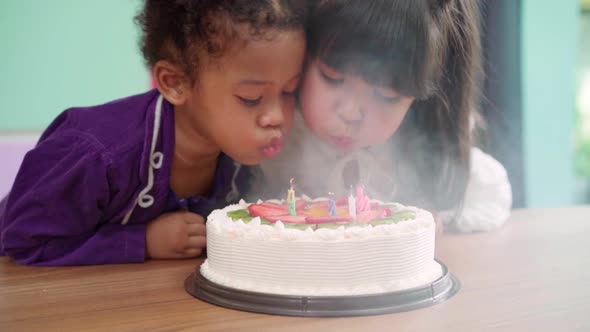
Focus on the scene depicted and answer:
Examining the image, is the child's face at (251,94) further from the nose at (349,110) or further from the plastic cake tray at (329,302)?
the plastic cake tray at (329,302)

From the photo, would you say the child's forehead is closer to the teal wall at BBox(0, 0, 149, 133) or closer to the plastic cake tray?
the plastic cake tray

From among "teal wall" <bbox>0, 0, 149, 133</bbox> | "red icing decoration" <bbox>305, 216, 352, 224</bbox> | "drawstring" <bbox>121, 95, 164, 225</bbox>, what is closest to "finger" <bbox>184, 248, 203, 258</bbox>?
"drawstring" <bbox>121, 95, 164, 225</bbox>

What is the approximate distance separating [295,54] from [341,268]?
0.39 meters

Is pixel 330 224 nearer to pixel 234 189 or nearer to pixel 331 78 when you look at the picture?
pixel 331 78

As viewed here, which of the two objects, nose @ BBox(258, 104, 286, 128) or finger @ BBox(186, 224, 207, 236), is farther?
finger @ BBox(186, 224, 207, 236)

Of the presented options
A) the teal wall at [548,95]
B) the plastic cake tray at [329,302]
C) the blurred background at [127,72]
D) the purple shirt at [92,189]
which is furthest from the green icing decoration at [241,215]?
the teal wall at [548,95]

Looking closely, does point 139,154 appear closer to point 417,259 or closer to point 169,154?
point 169,154

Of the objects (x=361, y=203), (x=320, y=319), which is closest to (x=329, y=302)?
(x=320, y=319)

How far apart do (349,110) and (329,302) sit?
410 millimetres

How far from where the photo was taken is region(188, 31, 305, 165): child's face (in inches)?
40.2

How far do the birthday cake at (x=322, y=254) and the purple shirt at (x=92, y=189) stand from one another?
28 centimetres

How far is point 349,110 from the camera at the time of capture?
1.11 metres

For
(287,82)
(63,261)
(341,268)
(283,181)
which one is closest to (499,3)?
(283,181)

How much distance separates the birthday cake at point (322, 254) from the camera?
0.83 metres
